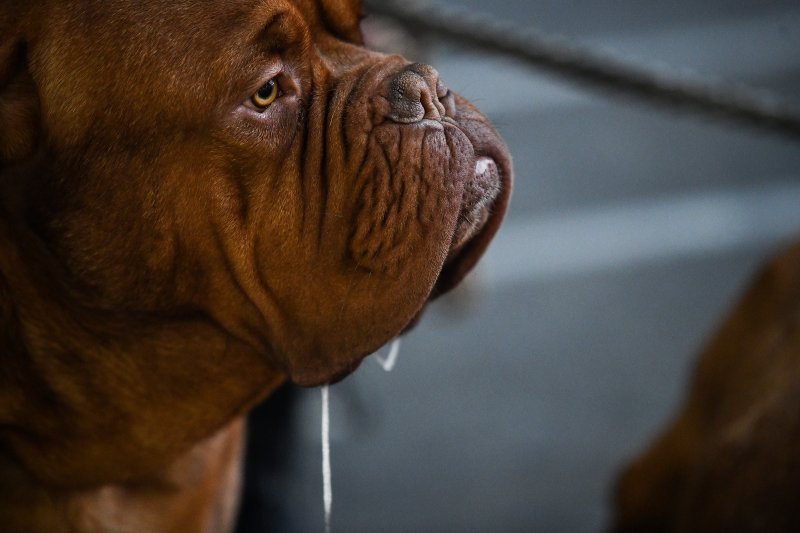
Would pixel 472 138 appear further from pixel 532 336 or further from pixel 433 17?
pixel 532 336

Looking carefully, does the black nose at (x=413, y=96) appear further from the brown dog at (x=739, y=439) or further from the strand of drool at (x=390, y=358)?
the brown dog at (x=739, y=439)

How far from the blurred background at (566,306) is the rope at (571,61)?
176 millimetres

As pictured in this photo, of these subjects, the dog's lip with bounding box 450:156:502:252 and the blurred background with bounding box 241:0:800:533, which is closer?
the dog's lip with bounding box 450:156:502:252

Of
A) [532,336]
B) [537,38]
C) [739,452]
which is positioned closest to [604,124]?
[532,336]

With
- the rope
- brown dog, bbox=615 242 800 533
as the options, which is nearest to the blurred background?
the rope

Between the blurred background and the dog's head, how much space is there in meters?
1.48

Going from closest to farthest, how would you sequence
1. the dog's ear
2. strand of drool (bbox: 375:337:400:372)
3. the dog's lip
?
1. the dog's ear
2. the dog's lip
3. strand of drool (bbox: 375:337:400:372)

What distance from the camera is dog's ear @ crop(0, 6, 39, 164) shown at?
1.51 m

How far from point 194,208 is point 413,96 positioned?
1.24 ft

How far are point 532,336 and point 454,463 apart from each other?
819mm

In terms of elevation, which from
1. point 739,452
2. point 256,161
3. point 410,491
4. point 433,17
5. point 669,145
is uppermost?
point 256,161

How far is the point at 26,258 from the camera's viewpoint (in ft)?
5.28

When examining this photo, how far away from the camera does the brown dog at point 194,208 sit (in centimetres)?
151

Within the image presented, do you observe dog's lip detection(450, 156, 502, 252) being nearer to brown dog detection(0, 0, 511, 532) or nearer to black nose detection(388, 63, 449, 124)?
brown dog detection(0, 0, 511, 532)
